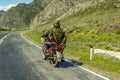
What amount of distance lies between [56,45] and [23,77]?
3855 mm

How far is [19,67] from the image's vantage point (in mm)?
15578

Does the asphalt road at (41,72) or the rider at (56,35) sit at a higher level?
the rider at (56,35)

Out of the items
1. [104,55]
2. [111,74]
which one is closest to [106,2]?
[104,55]

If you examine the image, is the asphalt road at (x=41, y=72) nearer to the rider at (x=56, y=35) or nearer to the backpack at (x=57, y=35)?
the rider at (x=56, y=35)

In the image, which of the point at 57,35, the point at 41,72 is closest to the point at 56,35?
the point at 57,35

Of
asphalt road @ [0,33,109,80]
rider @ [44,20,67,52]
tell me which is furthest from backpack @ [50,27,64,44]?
asphalt road @ [0,33,109,80]

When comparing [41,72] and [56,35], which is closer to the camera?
[41,72]

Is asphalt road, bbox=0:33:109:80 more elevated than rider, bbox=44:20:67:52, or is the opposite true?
rider, bbox=44:20:67:52

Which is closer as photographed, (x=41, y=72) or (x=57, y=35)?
(x=41, y=72)

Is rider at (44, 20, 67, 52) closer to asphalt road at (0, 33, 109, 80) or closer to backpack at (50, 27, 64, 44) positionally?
backpack at (50, 27, 64, 44)

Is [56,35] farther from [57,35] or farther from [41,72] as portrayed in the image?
[41,72]

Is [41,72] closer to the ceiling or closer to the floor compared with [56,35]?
closer to the floor

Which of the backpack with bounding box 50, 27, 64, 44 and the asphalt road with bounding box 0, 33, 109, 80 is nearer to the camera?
the asphalt road with bounding box 0, 33, 109, 80

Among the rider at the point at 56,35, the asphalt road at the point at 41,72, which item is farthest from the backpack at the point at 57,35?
the asphalt road at the point at 41,72
